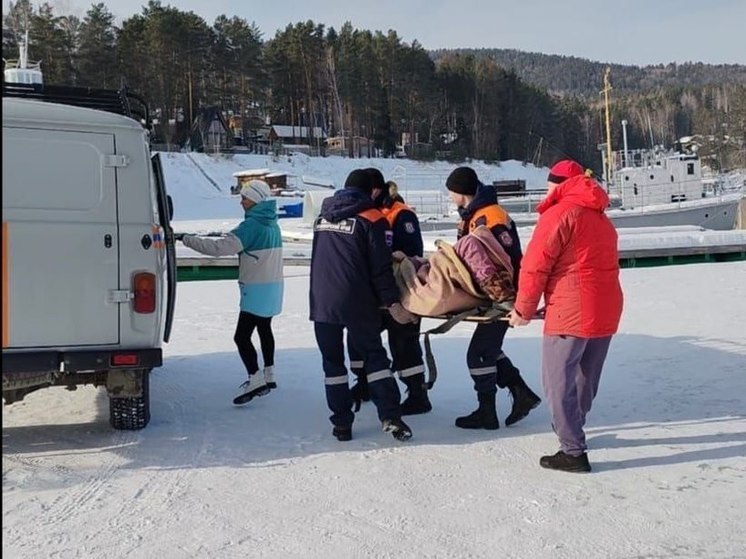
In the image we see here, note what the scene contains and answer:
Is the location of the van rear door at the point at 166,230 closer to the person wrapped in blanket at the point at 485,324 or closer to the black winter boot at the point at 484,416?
the person wrapped in blanket at the point at 485,324

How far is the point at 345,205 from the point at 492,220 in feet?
3.18

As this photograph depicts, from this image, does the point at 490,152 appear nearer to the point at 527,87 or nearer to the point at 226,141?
the point at 527,87

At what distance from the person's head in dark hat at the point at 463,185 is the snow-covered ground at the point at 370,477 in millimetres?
1576

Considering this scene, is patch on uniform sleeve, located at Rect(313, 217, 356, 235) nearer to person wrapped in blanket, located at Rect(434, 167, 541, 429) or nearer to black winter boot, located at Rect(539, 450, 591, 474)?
person wrapped in blanket, located at Rect(434, 167, 541, 429)

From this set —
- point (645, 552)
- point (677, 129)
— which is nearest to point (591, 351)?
point (645, 552)

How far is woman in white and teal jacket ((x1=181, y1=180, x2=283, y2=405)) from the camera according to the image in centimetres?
586

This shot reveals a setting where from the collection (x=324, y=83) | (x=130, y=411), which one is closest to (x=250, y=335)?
(x=130, y=411)

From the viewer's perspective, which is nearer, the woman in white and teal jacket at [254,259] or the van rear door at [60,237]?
the van rear door at [60,237]

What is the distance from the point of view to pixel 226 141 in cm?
5975

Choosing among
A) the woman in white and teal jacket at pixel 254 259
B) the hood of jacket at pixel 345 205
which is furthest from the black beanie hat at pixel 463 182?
the woman in white and teal jacket at pixel 254 259

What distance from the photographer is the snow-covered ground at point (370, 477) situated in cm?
356

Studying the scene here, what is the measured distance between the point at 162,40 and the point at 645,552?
59.7 meters

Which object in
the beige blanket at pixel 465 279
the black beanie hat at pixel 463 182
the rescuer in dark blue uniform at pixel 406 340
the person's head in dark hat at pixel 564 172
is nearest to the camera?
the person's head in dark hat at pixel 564 172

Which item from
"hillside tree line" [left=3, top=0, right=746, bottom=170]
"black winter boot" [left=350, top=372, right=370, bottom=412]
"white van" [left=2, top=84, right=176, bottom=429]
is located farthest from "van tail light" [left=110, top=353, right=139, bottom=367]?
"hillside tree line" [left=3, top=0, right=746, bottom=170]
